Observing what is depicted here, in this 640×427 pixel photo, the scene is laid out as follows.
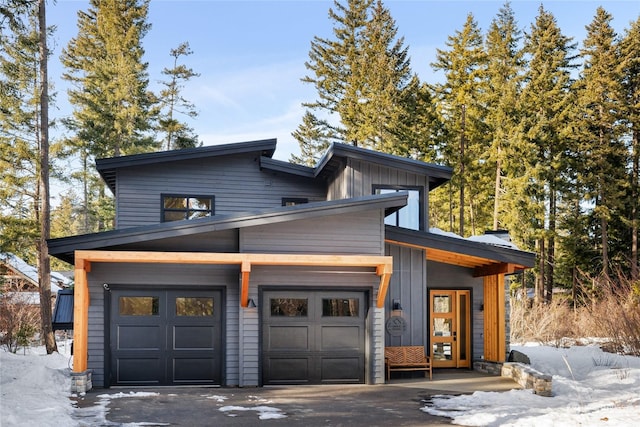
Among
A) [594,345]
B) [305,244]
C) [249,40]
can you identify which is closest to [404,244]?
[305,244]

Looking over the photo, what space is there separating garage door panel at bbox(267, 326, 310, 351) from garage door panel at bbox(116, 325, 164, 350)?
7.21 feet

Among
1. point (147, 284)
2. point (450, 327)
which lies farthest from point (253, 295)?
point (450, 327)

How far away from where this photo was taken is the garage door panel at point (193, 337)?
40.0ft

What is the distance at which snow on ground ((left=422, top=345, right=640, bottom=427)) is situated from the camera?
8.69 m

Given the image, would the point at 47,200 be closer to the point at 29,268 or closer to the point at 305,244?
the point at 305,244

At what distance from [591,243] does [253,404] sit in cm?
2594

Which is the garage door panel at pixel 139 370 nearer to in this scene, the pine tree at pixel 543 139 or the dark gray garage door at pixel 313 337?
the dark gray garage door at pixel 313 337

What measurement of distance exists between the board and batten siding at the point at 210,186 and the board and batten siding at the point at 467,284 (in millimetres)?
3680

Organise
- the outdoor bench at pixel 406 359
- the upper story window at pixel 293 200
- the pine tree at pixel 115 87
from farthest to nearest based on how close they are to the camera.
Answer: the pine tree at pixel 115 87 < the upper story window at pixel 293 200 < the outdoor bench at pixel 406 359

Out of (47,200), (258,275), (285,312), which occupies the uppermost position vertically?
(47,200)

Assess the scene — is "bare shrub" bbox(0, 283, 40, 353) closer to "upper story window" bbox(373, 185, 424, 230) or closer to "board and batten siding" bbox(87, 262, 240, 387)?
"board and batten siding" bbox(87, 262, 240, 387)

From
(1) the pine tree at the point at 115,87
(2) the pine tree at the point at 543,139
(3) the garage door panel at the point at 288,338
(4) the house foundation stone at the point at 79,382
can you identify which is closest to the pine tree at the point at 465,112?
(2) the pine tree at the point at 543,139

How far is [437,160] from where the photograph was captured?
31531mm

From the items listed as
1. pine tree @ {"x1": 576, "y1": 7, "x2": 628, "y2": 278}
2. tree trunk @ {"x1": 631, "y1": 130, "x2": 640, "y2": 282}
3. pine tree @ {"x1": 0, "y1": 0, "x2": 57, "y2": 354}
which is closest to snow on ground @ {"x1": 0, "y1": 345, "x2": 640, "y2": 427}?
pine tree @ {"x1": 0, "y1": 0, "x2": 57, "y2": 354}
